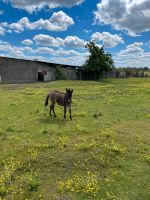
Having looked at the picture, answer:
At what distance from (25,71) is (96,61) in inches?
634

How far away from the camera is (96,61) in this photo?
5466 centimetres

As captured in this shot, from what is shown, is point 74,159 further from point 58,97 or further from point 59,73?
point 59,73

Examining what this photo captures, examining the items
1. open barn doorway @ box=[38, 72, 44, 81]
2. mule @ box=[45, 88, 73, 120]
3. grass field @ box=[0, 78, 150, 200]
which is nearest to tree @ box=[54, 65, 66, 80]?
open barn doorway @ box=[38, 72, 44, 81]

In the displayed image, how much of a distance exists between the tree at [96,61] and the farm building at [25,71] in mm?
4567

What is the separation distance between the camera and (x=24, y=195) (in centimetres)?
598

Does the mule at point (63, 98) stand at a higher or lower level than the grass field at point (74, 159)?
higher

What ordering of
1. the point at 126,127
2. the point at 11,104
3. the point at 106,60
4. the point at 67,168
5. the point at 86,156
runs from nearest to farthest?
the point at 67,168, the point at 86,156, the point at 126,127, the point at 11,104, the point at 106,60

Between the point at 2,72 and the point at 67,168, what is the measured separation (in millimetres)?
36314

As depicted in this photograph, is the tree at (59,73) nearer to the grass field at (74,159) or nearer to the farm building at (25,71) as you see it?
the farm building at (25,71)

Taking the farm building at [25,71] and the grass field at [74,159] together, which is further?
the farm building at [25,71]

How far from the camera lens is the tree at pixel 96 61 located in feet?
180

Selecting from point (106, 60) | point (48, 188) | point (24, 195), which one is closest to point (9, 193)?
point (24, 195)

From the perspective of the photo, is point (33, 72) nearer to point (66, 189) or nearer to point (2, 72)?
point (2, 72)

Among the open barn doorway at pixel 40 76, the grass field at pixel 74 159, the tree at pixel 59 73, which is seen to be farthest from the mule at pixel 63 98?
the tree at pixel 59 73
